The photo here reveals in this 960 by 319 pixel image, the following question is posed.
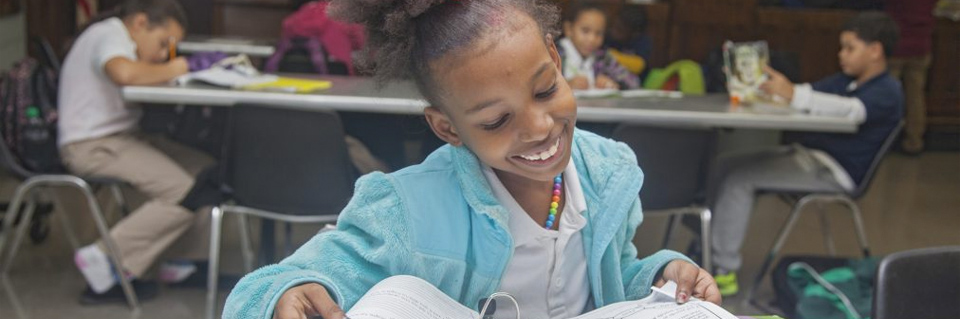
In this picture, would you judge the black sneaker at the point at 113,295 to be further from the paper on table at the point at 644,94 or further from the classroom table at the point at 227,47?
the paper on table at the point at 644,94

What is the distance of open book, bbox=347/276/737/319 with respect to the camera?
1.01m

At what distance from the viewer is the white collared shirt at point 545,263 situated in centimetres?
126

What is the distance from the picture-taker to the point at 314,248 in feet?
3.73

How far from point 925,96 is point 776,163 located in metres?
3.39

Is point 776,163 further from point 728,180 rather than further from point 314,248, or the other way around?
point 314,248

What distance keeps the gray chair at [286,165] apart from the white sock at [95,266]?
445mm

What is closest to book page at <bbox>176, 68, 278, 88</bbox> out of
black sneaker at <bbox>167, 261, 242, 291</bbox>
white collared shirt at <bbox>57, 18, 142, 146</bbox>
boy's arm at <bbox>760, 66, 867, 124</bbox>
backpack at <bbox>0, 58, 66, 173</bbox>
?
white collared shirt at <bbox>57, 18, 142, 146</bbox>

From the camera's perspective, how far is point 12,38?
19.2ft

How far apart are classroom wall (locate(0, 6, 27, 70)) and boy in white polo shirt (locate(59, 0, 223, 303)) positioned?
2454 mm

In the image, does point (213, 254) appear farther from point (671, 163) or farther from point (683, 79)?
point (683, 79)

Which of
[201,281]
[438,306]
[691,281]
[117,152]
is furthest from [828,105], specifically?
[438,306]

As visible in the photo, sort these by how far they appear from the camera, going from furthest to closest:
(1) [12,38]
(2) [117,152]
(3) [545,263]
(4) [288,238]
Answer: (1) [12,38], (4) [288,238], (2) [117,152], (3) [545,263]

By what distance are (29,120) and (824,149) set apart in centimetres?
257

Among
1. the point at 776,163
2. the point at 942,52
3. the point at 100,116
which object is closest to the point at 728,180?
the point at 776,163
